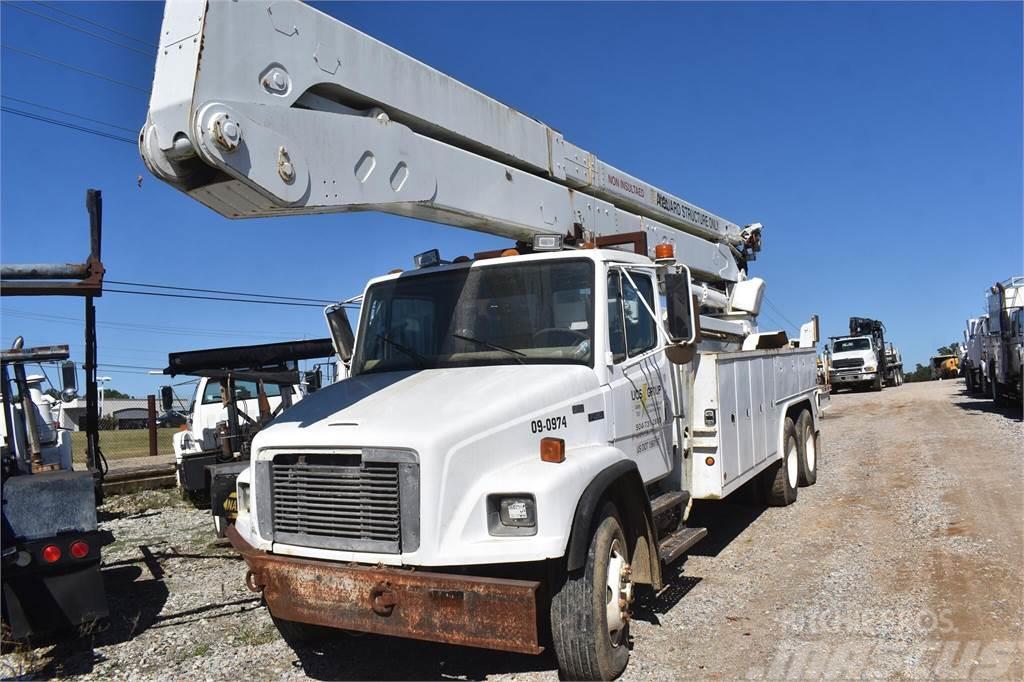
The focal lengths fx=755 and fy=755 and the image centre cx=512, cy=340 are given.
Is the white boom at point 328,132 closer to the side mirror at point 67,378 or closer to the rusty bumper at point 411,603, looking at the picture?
the rusty bumper at point 411,603

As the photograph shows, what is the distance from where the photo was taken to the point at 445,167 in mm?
5066

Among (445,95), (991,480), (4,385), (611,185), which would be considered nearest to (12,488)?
(4,385)

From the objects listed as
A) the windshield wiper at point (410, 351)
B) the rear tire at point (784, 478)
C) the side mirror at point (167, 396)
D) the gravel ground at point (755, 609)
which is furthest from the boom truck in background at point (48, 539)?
the rear tire at point (784, 478)

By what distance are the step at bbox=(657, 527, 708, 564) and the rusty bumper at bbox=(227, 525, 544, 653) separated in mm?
1496

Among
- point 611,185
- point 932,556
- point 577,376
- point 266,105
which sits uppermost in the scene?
point 611,185

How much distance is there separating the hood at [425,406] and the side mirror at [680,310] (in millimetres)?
862

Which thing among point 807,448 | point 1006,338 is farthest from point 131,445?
point 1006,338

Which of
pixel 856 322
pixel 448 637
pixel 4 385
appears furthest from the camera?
pixel 856 322

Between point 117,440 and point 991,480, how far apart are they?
2394 cm

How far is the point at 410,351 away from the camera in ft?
17.4

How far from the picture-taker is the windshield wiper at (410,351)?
5177mm

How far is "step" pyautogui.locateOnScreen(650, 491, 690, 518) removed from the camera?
16.6 feet

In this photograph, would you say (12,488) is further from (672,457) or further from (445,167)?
(672,457)

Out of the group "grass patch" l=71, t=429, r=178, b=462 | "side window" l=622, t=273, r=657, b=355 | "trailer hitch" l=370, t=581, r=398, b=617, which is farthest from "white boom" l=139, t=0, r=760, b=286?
"grass patch" l=71, t=429, r=178, b=462
